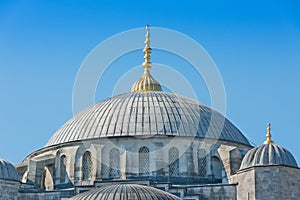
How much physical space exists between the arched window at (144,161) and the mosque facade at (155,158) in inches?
2.2

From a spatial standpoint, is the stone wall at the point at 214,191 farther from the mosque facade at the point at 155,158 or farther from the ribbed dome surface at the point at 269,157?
the ribbed dome surface at the point at 269,157

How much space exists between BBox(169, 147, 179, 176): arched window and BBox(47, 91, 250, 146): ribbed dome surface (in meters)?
1.01

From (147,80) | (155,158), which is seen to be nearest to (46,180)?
(155,158)

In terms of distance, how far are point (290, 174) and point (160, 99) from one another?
11842 millimetres

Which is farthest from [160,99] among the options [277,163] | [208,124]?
[277,163]

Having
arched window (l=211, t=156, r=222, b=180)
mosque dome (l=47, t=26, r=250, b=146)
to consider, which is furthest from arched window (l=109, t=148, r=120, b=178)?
arched window (l=211, t=156, r=222, b=180)

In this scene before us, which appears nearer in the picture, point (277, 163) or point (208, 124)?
point (277, 163)

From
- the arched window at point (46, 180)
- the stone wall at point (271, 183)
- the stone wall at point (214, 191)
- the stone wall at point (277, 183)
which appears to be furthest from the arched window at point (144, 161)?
the stone wall at point (277, 183)

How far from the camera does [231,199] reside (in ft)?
181

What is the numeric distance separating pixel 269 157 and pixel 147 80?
1525 centimetres

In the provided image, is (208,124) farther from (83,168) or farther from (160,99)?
(83,168)

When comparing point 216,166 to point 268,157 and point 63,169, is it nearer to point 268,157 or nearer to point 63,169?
point 268,157

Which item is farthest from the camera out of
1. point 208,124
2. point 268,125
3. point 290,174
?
point 208,124

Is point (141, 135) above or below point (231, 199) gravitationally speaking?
above
